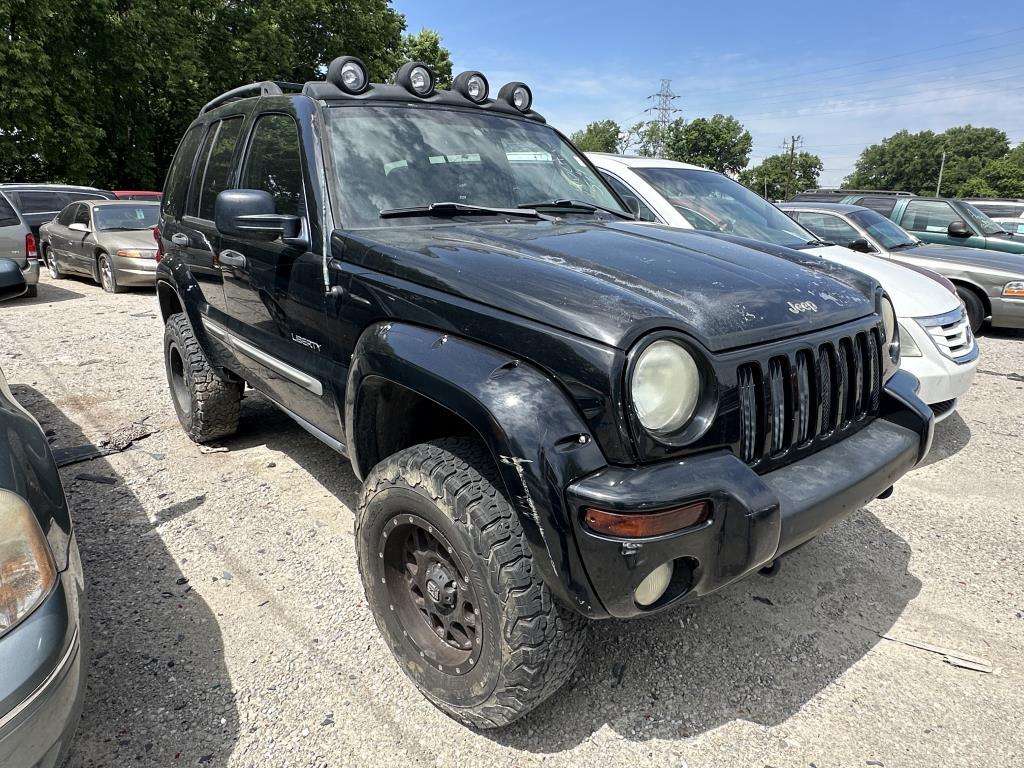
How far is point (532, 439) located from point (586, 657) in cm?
116

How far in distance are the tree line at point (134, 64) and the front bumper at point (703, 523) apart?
21.6m

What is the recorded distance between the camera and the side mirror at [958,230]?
887 cm

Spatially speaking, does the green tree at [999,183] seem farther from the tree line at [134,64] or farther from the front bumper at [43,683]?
the front bumper at [43,683]

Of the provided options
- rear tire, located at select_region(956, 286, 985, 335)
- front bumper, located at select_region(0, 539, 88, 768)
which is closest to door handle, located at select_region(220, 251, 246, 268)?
front bumper, located at select_region(0, 539, 88, 768)

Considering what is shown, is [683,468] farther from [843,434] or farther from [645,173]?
[645,173]

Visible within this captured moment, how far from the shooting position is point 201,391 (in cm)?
402

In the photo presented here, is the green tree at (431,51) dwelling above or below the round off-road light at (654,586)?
above

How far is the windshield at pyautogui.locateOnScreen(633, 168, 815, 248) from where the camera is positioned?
5.18 m

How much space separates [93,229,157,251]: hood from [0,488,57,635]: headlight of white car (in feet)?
32.8

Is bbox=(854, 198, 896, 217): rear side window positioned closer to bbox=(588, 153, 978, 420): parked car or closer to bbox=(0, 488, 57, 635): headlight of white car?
bbox=(588, 153, 978, 420): parked car

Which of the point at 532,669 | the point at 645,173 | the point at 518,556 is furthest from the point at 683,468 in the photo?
the point at 645,173

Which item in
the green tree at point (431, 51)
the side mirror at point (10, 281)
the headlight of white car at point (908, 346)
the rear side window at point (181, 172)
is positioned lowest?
the headlight of white car at point (908, 346)

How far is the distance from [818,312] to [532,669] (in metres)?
1.43

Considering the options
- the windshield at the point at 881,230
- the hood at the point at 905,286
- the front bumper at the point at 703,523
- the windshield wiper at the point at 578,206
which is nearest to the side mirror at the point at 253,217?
the windshield wiper at the point at 578,206
